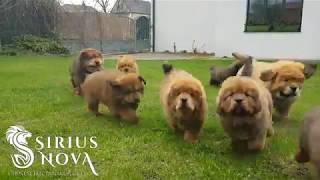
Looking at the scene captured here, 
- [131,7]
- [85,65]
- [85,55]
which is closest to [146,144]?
[85,65]

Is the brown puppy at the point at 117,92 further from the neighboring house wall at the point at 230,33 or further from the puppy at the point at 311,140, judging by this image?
the neighboring house wall at the point at 230,33

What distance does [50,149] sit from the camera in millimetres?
5875

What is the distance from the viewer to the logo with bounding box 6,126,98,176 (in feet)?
17.7

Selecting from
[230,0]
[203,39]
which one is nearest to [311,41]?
[230,0]

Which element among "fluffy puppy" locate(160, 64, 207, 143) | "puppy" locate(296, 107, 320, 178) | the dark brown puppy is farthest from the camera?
the dark brown puppy

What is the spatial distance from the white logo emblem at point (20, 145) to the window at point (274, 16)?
49.8 ft

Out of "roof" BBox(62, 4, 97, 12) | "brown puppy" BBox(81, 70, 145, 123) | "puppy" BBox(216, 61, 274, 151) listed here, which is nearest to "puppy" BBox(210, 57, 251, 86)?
"brown puppy" BBox(81, 70, 145, 123)

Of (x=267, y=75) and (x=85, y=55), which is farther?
(x=85, y=55)

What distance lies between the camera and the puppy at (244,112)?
498 cm

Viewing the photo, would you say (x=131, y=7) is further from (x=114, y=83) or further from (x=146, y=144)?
(x=146, y=144)

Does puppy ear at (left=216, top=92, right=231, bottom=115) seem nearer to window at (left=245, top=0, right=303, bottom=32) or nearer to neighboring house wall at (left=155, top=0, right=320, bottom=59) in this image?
neighboring house wall at (left=155, top=0, right=320, bottom=59)

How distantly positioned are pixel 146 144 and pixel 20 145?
1733 millimetres

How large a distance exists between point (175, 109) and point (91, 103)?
2292mm

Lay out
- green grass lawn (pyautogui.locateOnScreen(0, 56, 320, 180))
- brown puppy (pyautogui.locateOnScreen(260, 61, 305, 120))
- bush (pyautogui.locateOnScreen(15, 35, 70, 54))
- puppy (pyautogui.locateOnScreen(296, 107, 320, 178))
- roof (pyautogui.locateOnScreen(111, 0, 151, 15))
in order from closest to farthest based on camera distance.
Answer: puppy (pyautogui.locateOnScreen(296, 107, 320, 178)) < green grass lawn (pyautogui.locateOnScreen(0, 56, 320, 180)) < brown puppy (pyautogui.locateOnScreen(260, 61, 305, 120)) < bush (pyautogui.locateOnScreen(15, 35, 70, 54)) < roof (pyautogui.locateOnScreen(111, 0, 151, 15))
